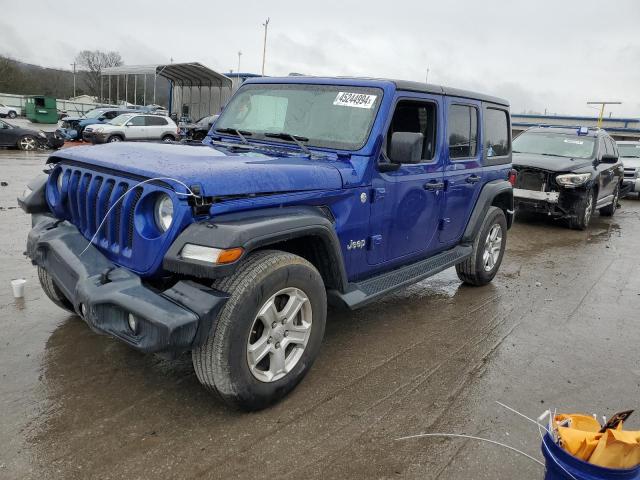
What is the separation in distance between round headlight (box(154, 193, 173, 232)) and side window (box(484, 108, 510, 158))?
3.69 m

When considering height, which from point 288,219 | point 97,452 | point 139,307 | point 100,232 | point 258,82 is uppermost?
point 258,82

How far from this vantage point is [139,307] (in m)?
2.50

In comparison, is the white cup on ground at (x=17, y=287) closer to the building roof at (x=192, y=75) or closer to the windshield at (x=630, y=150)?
the windshield at (x=630, y=150)

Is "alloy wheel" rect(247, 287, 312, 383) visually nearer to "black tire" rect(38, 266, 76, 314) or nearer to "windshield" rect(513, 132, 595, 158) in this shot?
"black tire" rect(38, 266, 76, 314)

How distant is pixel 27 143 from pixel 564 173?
705 inches

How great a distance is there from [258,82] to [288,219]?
2.05 m

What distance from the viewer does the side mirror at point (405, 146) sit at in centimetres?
357

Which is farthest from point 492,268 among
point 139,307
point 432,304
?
point 139,307

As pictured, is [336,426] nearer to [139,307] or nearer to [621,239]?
[139,307]

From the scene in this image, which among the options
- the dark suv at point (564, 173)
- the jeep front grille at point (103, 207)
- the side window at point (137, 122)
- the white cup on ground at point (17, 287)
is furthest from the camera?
the side window at point (137, 122)

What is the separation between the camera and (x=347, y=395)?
10.8 ft

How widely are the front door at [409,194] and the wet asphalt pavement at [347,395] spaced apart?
2.54 feet

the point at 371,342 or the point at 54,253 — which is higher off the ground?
the point at 54,253

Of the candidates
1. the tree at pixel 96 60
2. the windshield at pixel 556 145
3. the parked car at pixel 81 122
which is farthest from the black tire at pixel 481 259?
the tree at pixel 96 60
